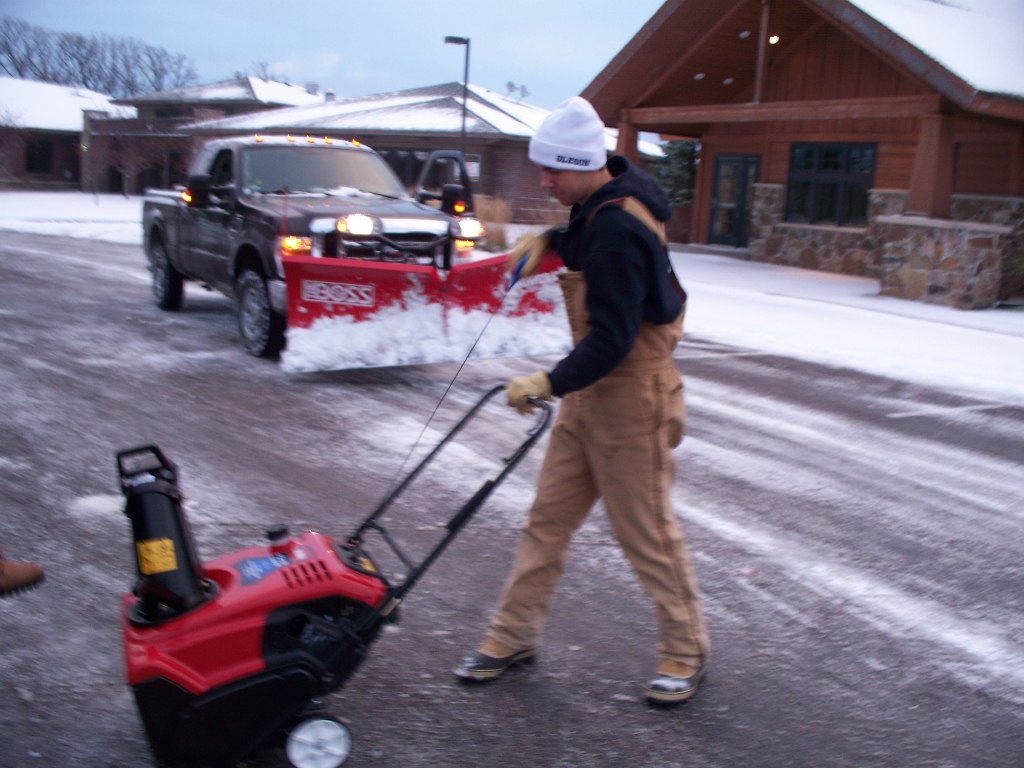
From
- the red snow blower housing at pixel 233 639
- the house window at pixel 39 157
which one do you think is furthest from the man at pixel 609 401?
the house window at pixel 39 157

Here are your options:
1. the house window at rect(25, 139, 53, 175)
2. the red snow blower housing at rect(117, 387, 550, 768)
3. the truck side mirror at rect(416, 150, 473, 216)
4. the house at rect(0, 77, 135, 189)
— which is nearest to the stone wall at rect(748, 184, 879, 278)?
the truck side mirror at rect(416, 150, 473, 216)

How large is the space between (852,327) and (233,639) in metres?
11.0

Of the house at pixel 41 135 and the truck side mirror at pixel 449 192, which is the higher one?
the house at pixel 41 135

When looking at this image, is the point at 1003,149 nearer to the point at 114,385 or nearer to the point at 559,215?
the point at 559,215

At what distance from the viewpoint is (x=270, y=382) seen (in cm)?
830

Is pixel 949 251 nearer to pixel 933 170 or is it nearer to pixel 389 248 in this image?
pixel 933 170

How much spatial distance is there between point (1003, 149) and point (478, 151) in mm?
20282

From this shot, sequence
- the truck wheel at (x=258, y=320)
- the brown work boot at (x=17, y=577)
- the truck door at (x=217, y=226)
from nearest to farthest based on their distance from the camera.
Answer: the brown work boot at (x=17, y=577), the truck wheel at (x=258, y=320), the truck door at (x=217, y=226)

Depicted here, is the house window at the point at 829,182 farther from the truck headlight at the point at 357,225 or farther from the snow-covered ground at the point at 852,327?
the truck headlight at the point at 357,225

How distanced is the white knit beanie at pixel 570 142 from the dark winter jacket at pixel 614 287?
0.13 meters

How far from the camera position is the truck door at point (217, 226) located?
971 cm

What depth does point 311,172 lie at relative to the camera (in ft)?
33.0

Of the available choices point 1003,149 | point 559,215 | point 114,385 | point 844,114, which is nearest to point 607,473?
point 114,385

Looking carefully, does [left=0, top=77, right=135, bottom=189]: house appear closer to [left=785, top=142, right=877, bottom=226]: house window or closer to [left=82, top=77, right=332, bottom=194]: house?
[left=82, top=77, right=332, bottom=194]: house
